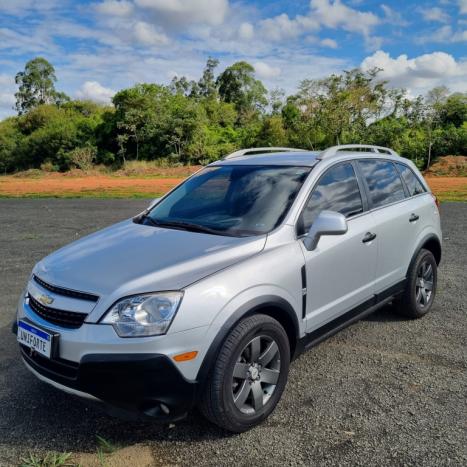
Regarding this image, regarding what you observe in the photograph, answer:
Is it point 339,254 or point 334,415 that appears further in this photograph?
point 339,254

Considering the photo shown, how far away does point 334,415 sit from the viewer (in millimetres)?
3035

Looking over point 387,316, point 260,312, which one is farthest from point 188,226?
point 387,316

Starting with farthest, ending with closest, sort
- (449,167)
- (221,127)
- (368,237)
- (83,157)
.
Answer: (221,127) < (83,157) < (449,167) < (368,237)

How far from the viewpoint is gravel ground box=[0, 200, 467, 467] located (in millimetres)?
2660

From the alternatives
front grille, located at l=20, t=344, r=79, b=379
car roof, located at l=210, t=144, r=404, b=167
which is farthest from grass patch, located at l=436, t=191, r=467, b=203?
front grille, located at l=20, t=344, r=79, b=379

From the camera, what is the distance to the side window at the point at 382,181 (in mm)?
4117

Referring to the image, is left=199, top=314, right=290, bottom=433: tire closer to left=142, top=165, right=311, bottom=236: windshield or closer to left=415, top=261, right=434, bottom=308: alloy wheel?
left=142, top=165, right=311, bottom=236: windshield

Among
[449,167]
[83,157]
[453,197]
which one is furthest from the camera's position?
[83,157]

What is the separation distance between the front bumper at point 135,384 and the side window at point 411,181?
10.8ft

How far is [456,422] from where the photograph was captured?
2.93 meters

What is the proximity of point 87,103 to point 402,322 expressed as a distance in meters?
74.6

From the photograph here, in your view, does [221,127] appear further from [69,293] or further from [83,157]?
[69,293]

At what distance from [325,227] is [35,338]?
193cm

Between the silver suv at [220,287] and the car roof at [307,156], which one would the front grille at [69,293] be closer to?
the silver suv at [220,287]
